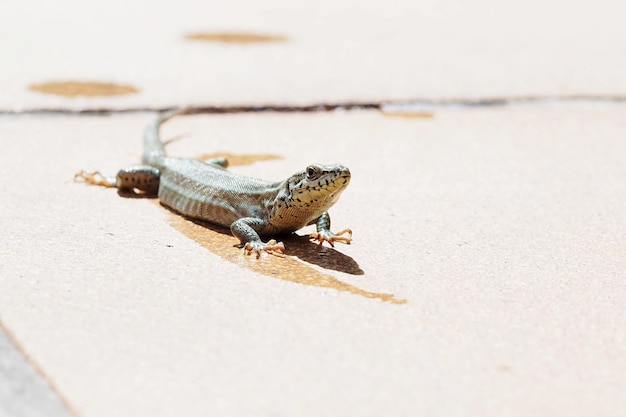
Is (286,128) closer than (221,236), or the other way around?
(221,236)

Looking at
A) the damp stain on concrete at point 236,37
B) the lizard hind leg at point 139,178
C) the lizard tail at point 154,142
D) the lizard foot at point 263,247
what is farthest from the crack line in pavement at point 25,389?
the damp stain on concrete at point 236,37

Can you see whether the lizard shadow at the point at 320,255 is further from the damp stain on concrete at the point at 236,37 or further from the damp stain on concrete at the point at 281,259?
the damp stain on concrete at the point at 236,37

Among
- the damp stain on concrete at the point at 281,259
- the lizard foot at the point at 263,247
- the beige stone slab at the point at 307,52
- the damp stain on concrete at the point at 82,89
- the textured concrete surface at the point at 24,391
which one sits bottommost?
the textured concrete surface at the point at 24,391

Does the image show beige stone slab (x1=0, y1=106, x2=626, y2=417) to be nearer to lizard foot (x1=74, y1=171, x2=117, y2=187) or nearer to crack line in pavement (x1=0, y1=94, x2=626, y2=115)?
lizard foot (x1=74, y1=171, x2=117, y2=187)

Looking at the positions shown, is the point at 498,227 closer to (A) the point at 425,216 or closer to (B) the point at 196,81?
Result: (A) the point at 425,216

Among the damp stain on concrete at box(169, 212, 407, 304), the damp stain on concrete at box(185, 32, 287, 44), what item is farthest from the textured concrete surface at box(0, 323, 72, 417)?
the damp stain on concrete at box(185, 32, 287, 44)

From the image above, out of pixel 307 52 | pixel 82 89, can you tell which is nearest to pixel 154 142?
pixel 82 89

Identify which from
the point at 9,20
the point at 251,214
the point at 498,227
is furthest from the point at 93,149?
the point at 9,20
